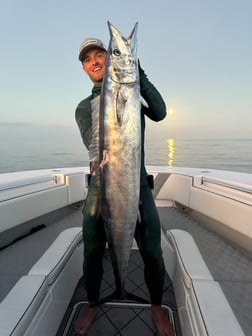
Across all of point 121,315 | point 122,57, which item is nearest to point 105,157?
point 122,57

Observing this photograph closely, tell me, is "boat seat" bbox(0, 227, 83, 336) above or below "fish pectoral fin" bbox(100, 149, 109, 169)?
below

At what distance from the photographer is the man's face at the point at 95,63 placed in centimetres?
170

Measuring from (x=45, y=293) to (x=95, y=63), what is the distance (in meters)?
1.80

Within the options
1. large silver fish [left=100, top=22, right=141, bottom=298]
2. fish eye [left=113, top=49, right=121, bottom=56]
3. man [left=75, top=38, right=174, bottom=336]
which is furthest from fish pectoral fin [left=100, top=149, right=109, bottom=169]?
fish eye [left=113, top=49, right=121, bottom=56]

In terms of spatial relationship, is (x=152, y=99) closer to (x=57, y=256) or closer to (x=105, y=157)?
(x=105, y=157)

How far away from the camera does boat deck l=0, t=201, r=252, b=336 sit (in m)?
1.83

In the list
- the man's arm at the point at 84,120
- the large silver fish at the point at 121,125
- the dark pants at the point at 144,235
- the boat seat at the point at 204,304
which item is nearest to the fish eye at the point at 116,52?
the large silver fish at the point at 121,125

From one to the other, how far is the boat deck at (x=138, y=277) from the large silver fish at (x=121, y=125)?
3.89 ft

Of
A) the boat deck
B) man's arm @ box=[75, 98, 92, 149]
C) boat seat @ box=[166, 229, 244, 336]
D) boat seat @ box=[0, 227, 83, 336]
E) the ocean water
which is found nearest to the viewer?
boat seat @ box=[166, 229, 244, 336]

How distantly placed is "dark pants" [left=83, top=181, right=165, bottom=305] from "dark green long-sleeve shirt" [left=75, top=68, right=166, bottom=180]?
289 millimetres

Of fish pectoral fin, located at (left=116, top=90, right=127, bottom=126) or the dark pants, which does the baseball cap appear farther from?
the dark pants

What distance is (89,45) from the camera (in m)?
1.67

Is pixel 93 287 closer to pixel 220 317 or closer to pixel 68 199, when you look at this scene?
pixel 220 317

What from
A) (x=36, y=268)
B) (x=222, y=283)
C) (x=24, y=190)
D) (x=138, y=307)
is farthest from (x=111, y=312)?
(x=24, y=190)
